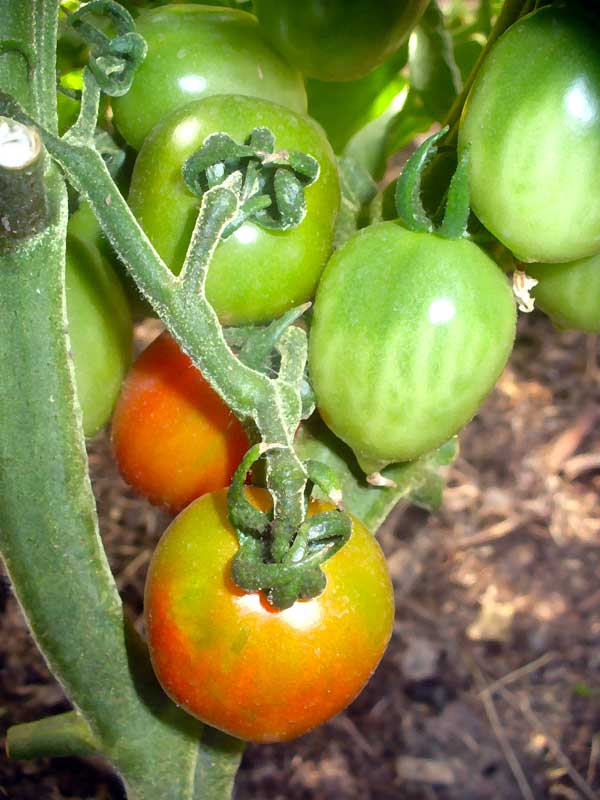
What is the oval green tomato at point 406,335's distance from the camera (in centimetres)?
59

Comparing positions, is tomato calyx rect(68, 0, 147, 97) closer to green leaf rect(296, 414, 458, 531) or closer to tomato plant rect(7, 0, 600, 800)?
tomato plant rect(7, 0, 600, 800)

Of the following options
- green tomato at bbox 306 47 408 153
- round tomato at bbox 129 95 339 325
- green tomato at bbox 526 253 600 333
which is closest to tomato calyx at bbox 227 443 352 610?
round tomato at bbox 129 95 339 325

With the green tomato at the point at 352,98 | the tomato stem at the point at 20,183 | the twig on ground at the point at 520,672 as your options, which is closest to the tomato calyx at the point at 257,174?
the tomato stem at the point at 20,183

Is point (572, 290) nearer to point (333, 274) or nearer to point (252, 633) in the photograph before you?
point (333, 274)

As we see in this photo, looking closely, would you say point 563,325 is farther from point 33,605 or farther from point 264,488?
point 33,605

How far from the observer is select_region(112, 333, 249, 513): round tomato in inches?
28.1

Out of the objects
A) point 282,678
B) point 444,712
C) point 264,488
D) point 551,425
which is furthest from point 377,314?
point 551,425

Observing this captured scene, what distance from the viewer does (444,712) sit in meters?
1.55

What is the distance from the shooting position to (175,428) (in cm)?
72

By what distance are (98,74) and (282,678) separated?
0.40m

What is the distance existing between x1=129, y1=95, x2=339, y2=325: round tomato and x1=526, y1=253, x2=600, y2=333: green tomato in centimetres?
17

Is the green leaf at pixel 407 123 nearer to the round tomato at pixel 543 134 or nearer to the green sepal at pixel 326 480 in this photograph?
the round tomato at pixel 543 134

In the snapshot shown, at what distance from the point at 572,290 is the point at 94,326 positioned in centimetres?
35

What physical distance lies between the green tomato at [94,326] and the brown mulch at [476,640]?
667 millimetres
